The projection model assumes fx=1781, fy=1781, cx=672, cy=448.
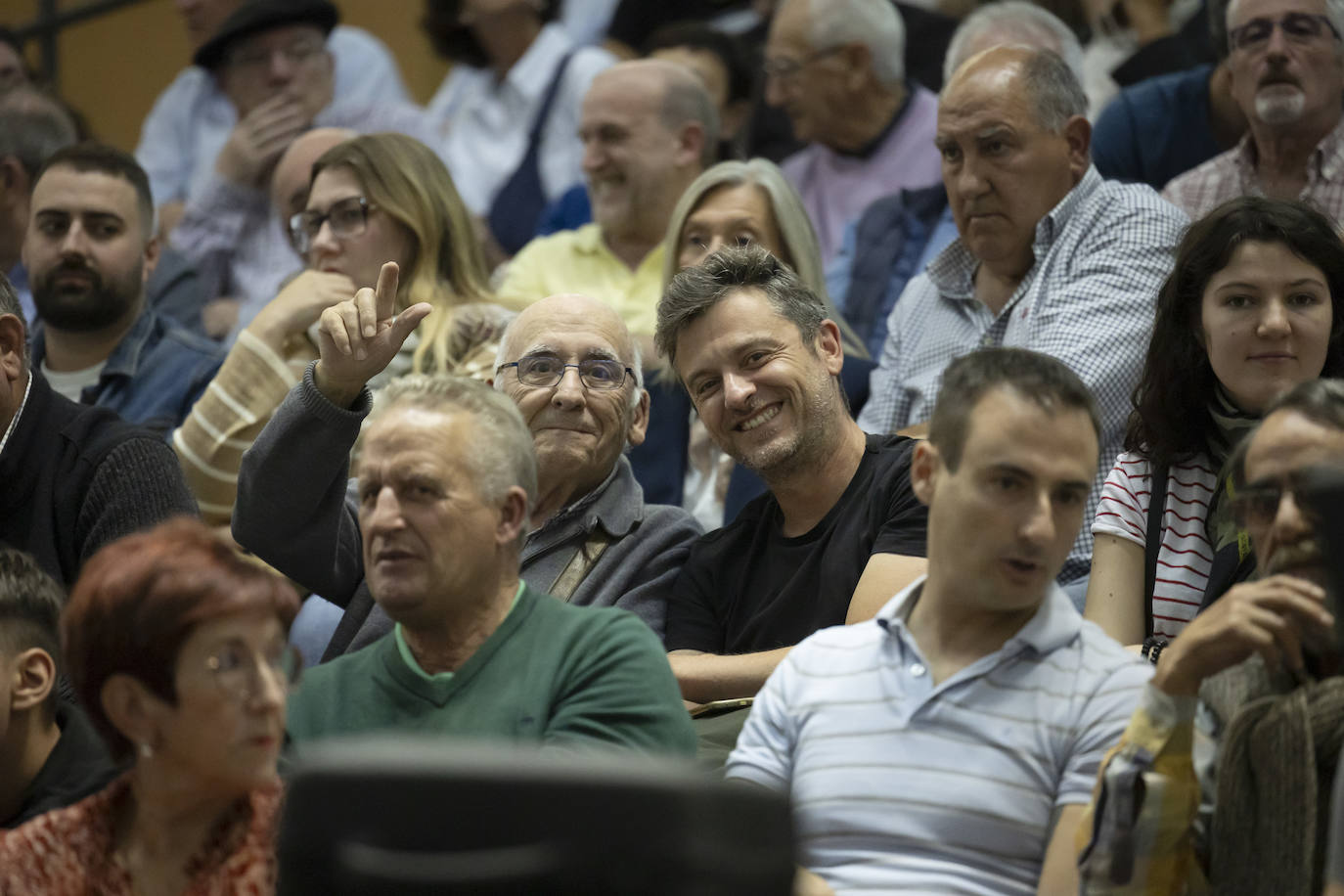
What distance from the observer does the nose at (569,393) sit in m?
2.83

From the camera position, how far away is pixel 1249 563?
2.38 meters

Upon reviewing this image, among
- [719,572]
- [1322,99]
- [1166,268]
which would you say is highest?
[1322,99]

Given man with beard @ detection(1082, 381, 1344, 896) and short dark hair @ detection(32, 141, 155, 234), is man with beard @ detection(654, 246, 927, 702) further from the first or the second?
short dark hair @ detection(32, 141, 155, 234)

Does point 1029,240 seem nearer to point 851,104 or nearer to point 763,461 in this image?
point 763,461

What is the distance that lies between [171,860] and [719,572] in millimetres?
1083

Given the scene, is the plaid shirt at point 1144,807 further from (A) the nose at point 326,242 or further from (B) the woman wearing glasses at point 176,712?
(A) the nose at point 326,242

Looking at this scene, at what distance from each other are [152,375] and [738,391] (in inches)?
64.9

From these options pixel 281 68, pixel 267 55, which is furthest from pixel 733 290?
pixel 267 55

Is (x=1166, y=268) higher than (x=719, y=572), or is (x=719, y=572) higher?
(x=1166, y=268)

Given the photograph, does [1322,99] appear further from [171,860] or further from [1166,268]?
[171,860]

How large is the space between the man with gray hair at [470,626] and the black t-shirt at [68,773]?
24 centimetres

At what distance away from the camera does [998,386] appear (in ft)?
6.59

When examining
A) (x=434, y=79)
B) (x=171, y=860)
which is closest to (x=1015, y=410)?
(x=171, y=860)

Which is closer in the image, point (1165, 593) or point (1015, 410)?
point (1015, 410)
